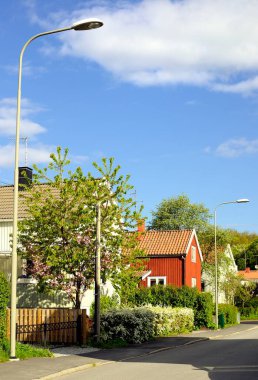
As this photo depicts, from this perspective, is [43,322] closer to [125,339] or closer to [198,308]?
[125,339]

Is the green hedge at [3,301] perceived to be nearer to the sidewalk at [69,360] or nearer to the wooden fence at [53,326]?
the sidewalk at [69,360]

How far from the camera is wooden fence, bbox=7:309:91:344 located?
80.9 ft

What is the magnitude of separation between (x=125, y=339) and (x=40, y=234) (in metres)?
6.14

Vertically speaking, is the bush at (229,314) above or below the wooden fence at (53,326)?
below

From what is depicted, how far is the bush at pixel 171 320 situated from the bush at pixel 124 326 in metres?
3.08

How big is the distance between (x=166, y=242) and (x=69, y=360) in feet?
109

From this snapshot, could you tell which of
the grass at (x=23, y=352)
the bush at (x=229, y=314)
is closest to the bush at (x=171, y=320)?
the bush at (x=229, y=314)

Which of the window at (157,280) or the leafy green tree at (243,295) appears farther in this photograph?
the leafy green tree at (243,295)

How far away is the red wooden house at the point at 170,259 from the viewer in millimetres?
51031

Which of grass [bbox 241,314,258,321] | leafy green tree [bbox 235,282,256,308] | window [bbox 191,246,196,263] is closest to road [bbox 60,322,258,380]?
window [bbox 191,246,196,263]

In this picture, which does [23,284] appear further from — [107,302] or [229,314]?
[229,314]

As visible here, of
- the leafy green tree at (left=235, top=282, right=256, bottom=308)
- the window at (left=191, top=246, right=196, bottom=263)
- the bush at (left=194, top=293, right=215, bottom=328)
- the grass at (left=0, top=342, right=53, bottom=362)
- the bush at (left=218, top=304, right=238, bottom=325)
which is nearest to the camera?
the grass at (left=0, top=342, right=53, bottom=362)

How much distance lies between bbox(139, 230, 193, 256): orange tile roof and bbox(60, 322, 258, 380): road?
26272 millimetres

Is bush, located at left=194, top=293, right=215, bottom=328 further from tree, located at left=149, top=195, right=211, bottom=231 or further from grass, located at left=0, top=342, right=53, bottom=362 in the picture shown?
tree, located at left=149, top=195, right=211, bottom=231
